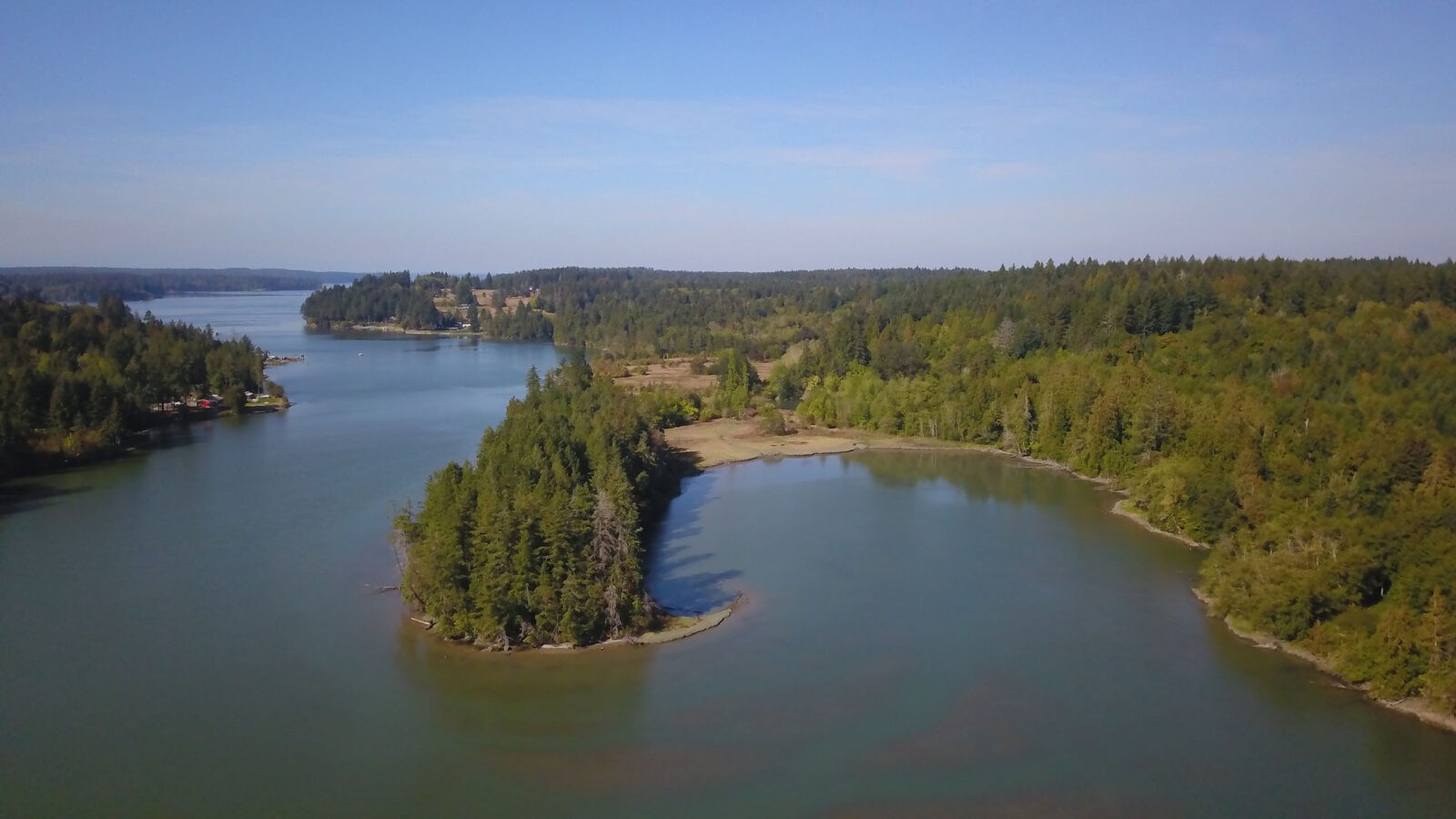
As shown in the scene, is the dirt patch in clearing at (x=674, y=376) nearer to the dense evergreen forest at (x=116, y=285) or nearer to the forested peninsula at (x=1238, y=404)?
the forested peninsula at (x=1238, y=404)

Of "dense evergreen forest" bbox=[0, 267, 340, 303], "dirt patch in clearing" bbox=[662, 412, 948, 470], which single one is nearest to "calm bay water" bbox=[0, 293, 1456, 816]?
"dirt patch in clearing" bbox=[662, 412, 948, 470]

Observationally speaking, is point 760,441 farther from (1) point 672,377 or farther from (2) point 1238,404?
(1) point 672,377

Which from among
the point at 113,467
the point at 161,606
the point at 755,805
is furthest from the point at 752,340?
the point at 755,805

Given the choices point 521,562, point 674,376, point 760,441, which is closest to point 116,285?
point 674,376

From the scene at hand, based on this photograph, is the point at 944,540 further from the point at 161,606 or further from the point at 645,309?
the point at 645,309

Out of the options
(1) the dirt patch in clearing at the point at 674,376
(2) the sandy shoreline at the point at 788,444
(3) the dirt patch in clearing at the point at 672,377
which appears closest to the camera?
(2) the sandy shoreline at the point at 788,444

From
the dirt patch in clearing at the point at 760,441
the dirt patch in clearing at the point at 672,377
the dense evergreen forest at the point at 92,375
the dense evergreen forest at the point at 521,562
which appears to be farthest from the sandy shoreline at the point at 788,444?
the dense evergreen forest at the point at 92,375
